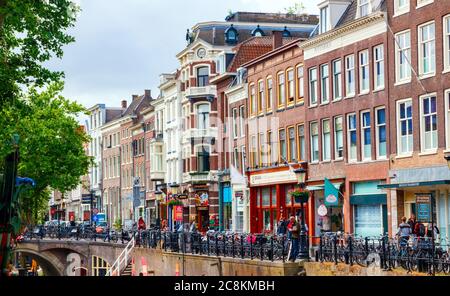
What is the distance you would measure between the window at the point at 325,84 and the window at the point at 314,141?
182 centimetres

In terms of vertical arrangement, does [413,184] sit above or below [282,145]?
below

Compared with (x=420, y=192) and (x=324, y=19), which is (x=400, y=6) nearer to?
(x=420, y=192)

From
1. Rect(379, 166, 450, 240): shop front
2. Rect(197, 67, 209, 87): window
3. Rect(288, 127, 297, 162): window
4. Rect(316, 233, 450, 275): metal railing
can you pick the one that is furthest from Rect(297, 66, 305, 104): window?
Rect(197, 67, 209, 87): window

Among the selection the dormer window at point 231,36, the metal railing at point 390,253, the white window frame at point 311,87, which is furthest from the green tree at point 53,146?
the metal railing at point 390,253

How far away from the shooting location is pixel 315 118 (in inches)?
2398

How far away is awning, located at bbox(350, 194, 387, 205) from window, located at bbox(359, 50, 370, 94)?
5.14m

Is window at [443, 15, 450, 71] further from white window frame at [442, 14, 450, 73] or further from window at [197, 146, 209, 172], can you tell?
window at [197, 146, 209, 172]

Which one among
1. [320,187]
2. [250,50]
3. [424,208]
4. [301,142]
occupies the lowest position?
[424,208]

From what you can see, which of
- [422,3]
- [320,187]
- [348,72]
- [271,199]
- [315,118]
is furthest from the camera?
[271,199]

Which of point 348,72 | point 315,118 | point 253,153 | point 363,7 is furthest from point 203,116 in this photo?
point 363,7

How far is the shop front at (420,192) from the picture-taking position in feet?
153

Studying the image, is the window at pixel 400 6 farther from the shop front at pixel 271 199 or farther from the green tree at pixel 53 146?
the green tree at pixel 53 146

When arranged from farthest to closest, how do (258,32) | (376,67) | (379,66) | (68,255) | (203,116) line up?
(68,255) < (203,116) < (258,32) < (376,67) < (379,66)

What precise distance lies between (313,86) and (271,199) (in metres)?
10.7
